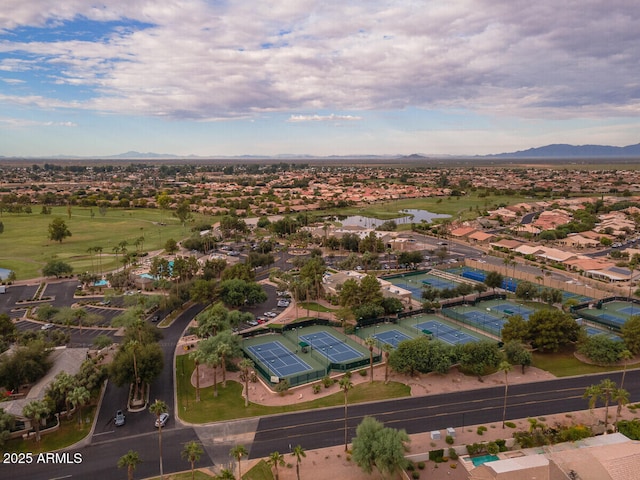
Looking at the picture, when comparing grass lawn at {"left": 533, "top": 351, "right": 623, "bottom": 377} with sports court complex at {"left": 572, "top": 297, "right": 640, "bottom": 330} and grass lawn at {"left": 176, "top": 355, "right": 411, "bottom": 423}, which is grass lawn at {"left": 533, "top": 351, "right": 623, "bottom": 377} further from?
grass lawn at {"left": 176, "top": 355, "right": 411, "bottom": 423}

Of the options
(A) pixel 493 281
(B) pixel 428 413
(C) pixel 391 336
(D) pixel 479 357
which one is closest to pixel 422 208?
(A) pixel 493 281

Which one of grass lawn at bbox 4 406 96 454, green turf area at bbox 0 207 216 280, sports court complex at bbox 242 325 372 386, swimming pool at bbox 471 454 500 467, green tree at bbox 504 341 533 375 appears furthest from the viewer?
green turf area at bbox 0 207 216 280

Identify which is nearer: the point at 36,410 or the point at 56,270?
the point at 36,410

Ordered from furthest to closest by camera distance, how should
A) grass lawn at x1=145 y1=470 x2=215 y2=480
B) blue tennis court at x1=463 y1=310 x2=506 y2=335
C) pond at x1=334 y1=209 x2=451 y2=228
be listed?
pond at x1=334 y1=209 x2=451 y2=228, blue tennis court at x1=463 y1=310 x2=506 y2=335, grass lawn at x1=145 y1=470 x2=215 y2=480

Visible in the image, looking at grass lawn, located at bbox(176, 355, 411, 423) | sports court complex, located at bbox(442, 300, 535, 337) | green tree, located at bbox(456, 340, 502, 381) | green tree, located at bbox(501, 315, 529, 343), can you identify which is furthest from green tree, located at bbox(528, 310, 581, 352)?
grass lawn, located at bbox(176, 355, 411, 423)

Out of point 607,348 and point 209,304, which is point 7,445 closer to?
point 209,304

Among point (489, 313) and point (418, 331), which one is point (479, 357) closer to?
point (418, 331)
